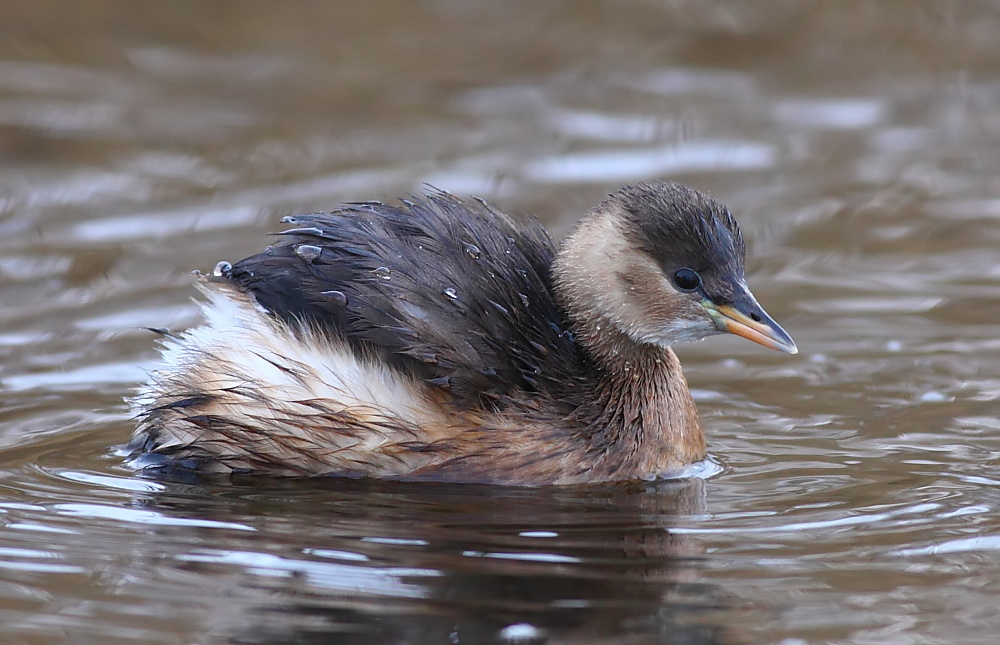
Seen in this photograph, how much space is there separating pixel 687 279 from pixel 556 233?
316cm

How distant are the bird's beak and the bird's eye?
7cm

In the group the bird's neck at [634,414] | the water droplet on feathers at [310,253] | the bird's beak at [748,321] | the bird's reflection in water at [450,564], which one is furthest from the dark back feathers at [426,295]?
the bird's beak at [748,321]

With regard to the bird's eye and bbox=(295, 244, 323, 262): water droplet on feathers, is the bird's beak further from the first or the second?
bbox=(295, 244, 323, 262): water droplet on feathers

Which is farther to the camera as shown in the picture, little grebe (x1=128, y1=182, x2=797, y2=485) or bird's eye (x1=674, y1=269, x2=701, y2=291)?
bird's eye (x1=674, y1=269, x2=701, y2=291)

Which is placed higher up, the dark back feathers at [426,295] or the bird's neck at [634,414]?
the dark back feathers at [426,295]

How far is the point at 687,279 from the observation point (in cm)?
643

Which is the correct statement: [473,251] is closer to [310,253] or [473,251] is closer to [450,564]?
[310,253]

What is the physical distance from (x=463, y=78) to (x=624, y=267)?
6.16 meters

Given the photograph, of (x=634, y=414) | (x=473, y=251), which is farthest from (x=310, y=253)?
(x=634, y=414)

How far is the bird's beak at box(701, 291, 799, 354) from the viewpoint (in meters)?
6.33

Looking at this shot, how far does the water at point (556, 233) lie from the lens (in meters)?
5.10

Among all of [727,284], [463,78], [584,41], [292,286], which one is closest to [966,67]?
[584,41]

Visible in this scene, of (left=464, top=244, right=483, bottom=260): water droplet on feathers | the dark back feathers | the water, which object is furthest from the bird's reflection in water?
(left=464, top=244, right=483, bottom=260): water droplet on feathers

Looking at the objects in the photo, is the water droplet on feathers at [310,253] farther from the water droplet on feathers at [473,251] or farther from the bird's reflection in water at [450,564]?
the bird's reflection in water at [450,564]
